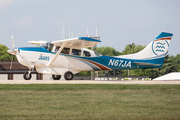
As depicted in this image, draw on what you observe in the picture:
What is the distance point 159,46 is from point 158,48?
19 centimetres

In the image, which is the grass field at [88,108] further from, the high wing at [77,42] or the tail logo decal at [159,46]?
the tail logo decal at [159,46]

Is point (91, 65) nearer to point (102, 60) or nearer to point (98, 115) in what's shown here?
point (102, 60)

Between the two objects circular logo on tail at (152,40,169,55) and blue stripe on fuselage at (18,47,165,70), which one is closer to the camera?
blue stripe on fuselage at (18,47,165,70)

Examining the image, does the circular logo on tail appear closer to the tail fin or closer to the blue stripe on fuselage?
the tail fin

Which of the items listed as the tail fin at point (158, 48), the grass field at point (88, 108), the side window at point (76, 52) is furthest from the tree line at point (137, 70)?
the grass field at point (88, 108)

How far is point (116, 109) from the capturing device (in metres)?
7.56

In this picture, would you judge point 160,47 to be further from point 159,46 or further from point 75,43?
point 75,43

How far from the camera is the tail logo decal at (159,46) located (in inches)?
793

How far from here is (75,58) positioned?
1912cm

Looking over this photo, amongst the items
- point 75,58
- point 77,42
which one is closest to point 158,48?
point 75,58

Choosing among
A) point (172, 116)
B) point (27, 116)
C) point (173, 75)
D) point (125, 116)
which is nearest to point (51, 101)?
point (27, 116)

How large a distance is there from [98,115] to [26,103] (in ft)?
8.96

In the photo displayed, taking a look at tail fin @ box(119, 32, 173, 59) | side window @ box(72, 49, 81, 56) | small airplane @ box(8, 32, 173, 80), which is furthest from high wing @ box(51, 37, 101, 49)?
tail fin @ box(119, 32, 173, 59)

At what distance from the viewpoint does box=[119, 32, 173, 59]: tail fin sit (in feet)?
66.0
